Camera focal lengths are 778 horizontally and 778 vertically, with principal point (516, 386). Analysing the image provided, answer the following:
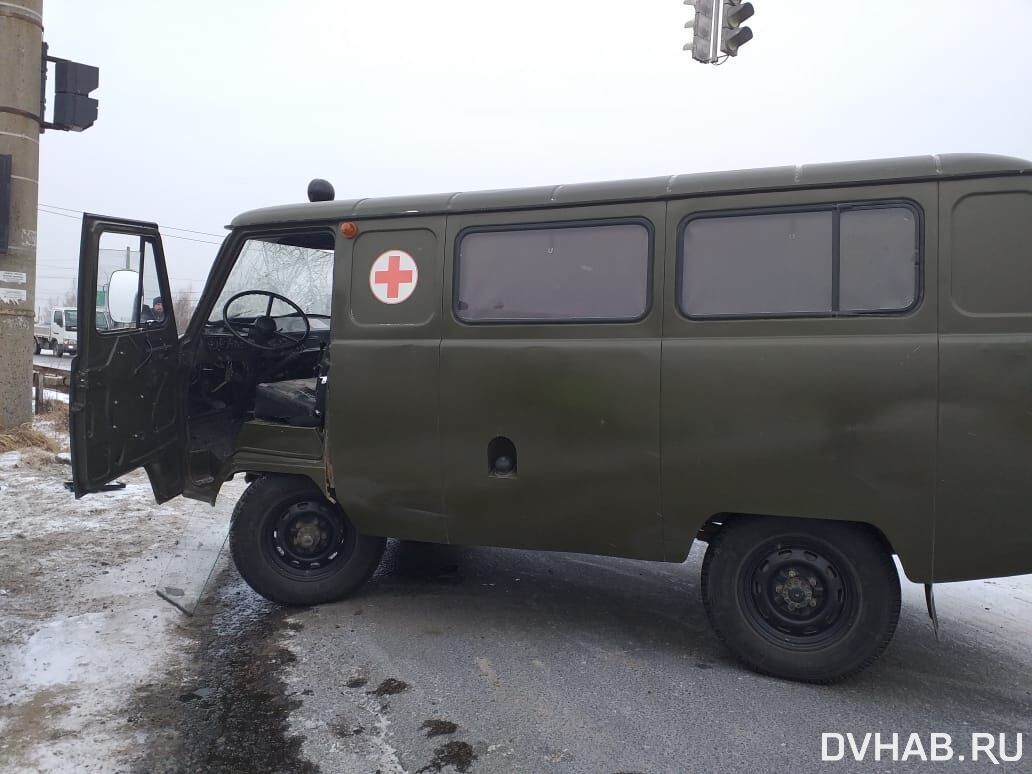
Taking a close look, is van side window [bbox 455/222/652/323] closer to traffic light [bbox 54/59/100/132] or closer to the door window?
the door window

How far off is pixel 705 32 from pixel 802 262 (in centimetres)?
624

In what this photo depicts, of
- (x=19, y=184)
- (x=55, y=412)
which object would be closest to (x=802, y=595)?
(x=19, y=184)

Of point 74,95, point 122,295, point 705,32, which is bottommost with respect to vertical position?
point 122,295

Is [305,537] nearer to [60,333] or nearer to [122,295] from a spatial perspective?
[122,295]

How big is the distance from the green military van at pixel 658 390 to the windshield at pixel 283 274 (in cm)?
10

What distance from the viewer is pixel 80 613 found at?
184 inches

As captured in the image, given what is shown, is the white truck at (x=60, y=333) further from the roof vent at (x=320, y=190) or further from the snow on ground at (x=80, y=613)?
the roof vent at (x=320, y=190)

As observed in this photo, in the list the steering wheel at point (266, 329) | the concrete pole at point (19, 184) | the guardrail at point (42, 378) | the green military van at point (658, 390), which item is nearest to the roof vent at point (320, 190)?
the green military van at point (658, 390)

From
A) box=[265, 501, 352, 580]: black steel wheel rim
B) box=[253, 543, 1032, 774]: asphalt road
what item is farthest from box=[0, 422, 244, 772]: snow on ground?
box=[253, 543, 1032, 774]: asphalt road

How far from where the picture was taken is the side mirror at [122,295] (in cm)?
447

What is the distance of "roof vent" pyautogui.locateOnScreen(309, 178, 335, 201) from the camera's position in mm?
5066

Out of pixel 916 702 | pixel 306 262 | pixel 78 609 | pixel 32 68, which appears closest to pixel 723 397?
pixel 916 702

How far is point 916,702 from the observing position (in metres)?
3.74

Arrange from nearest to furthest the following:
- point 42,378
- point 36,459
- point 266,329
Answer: point 266,329, point 36,459, point 42,378
